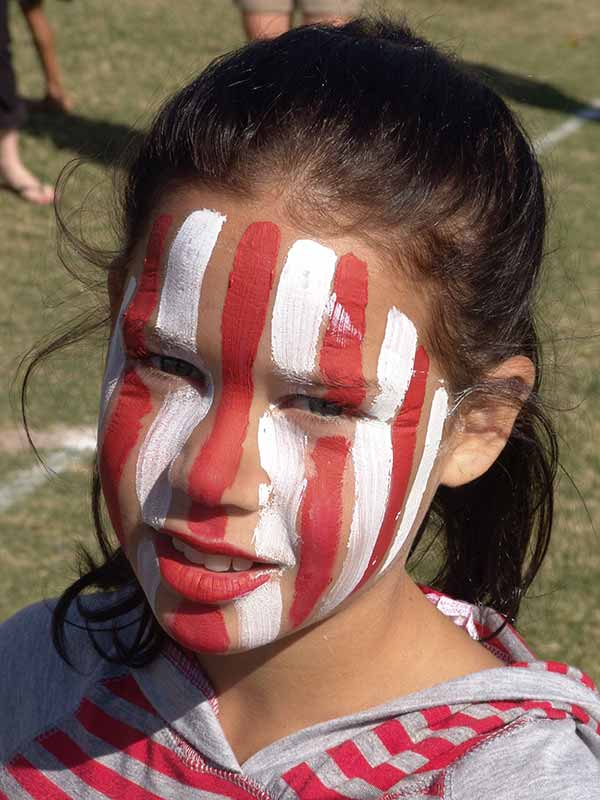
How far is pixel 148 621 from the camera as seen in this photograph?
210 centimetres

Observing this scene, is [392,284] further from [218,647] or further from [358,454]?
[218,647]

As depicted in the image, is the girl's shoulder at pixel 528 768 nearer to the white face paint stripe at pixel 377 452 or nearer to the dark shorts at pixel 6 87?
the white face paint stripe at pixel 377 452

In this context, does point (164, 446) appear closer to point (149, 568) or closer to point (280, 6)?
point (149, 568)

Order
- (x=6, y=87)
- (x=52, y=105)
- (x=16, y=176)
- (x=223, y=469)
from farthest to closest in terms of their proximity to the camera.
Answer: (x=52, y=105) < (x=16, y=176) < (x=6, y=87) < (x=223, y=469)

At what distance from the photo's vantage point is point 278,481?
1722 millimetres

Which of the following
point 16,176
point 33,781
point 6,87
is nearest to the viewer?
point 33,781

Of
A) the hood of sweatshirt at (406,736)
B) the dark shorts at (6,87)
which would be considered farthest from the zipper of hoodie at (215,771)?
the dark shorts at (6,87)

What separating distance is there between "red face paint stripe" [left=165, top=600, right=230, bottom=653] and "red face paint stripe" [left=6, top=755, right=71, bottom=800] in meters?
0.41

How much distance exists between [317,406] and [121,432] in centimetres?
26

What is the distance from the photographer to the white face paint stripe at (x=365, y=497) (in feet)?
5.86

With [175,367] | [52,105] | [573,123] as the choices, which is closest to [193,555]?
[175,367]

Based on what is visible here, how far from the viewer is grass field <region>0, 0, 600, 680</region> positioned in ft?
13.1

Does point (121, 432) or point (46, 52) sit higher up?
point (121, 432)

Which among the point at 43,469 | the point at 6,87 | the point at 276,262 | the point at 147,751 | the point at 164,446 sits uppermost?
the point at 276,262
